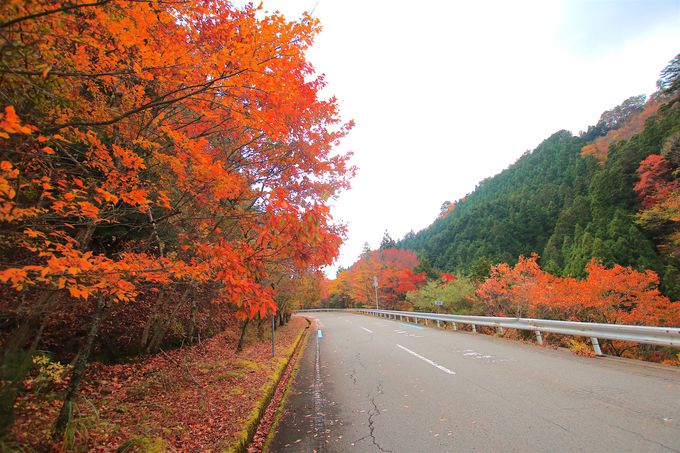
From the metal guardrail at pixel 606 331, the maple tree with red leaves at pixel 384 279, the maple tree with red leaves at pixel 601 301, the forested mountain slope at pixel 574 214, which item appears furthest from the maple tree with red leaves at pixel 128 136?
the maple tree with red leaves at pixel 384 279

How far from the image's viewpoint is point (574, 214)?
135 feet

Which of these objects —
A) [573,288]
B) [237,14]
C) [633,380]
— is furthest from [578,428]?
[573,288]

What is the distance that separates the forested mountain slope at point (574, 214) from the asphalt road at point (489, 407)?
1952 centimetres

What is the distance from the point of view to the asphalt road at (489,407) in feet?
10.8

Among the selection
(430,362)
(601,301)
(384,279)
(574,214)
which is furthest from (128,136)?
(574,214)

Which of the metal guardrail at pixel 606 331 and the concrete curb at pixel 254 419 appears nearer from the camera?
the concrete curb at pixel 254 419

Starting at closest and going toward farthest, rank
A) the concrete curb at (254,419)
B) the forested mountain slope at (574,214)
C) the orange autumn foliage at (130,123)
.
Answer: the orange autumn foliage at (130,123) → the concrete curb at (254,419) → the forested mountain slope at (574,214)

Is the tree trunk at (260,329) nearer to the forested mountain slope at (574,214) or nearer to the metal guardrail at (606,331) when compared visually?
the metal guardrail at (606,331)

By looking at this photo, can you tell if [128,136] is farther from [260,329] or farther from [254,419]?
[260,329]

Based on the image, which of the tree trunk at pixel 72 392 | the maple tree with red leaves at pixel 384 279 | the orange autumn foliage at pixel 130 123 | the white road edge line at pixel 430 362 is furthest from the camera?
the maple tree with red leaves at pixel 384 279

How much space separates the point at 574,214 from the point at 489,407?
1817 inches

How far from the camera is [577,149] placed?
65500mm

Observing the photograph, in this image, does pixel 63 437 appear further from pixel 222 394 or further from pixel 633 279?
pixel 633 279

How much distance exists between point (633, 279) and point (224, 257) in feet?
62.1
